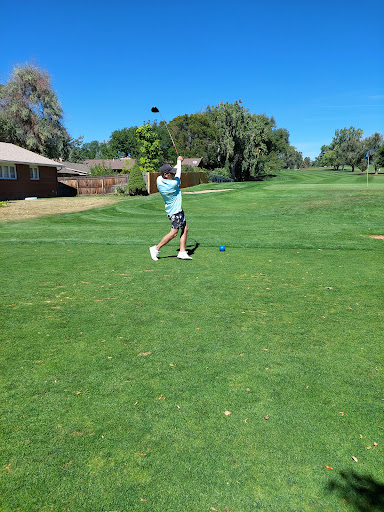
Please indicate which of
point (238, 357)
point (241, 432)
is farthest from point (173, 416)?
point (238, 357)

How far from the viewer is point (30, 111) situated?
41.8 meters

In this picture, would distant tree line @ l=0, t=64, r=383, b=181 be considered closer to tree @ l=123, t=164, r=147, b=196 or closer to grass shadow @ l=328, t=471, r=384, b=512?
tree @ l=123, t=164, r=147, b=196

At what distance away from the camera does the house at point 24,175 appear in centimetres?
2981

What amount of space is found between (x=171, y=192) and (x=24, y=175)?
92.2 feet

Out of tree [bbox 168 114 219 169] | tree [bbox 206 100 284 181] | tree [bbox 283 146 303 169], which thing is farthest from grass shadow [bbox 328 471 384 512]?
tree [bbox 283 146 303 169]

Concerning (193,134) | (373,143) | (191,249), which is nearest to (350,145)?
(373,143)

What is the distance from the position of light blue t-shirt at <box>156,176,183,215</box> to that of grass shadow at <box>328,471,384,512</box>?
21.0 ft

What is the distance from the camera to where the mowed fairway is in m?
2.22

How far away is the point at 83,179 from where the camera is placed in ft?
124

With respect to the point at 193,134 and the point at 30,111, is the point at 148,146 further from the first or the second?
the point at 193,134

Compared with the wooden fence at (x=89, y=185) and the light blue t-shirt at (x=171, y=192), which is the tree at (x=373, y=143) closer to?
the wooden fence at (x=89, y=185)

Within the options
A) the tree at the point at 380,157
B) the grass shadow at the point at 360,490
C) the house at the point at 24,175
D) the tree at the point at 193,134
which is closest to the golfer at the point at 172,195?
the grass shadow at the point at 360,490

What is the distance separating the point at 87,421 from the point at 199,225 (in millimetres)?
12530

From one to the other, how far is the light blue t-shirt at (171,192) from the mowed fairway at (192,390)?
1.66 metres
